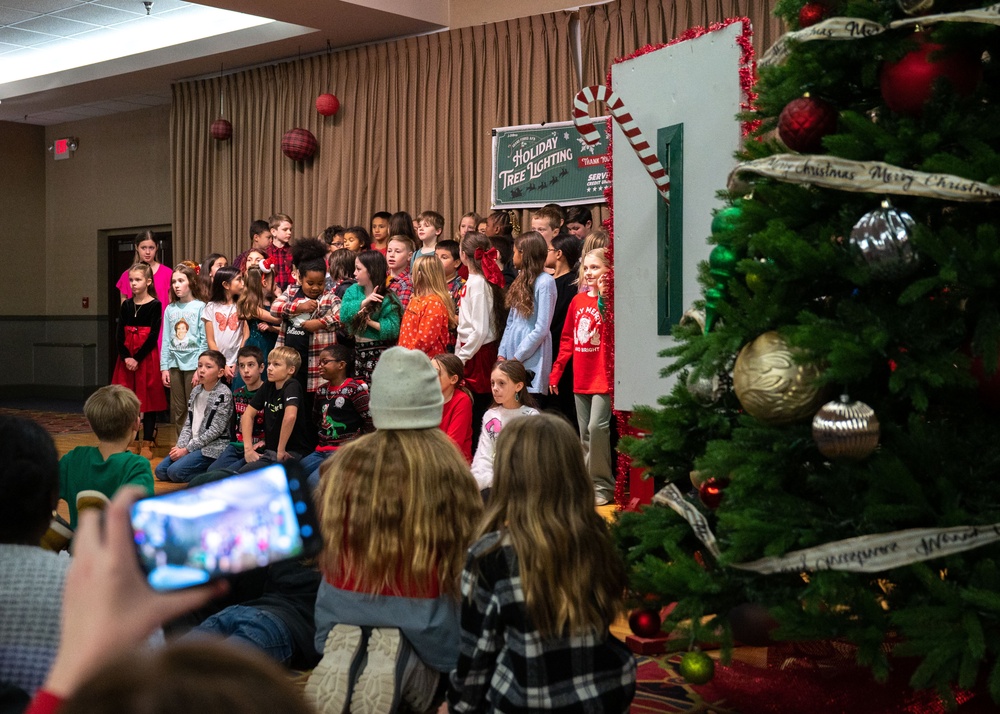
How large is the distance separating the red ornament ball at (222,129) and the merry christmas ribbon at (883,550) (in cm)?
948

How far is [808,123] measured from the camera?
7.66ft

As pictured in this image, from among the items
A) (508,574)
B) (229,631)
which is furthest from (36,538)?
(229,631)

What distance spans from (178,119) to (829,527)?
10.4 meters

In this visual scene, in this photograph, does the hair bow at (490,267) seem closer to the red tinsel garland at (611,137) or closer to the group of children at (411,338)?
the group of children at (411,338)

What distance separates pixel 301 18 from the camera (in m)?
8.71

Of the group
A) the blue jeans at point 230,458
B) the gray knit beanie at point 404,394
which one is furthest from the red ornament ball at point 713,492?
the blue jeans at point 230,458

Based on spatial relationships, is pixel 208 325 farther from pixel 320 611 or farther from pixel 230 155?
pixel 320 611

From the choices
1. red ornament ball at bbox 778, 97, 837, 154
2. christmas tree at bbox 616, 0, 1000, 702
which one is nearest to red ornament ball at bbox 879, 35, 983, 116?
christmas tree at bbox 616, 0, 1000, 702

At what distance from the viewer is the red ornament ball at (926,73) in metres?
2.16

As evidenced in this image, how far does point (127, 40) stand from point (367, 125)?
3.10 m

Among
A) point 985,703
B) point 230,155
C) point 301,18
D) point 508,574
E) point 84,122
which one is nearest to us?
point 508,574

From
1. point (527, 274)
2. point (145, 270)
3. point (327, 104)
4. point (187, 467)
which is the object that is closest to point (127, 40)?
point (327, 104)

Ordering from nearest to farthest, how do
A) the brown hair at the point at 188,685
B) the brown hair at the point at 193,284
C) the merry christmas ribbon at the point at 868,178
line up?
the brown hair at the point at 188,685, the merry christmas ribbon at the point at 868,178, the brown hair at the point at 193,284

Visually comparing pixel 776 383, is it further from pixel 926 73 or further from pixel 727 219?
pixel 926 73
